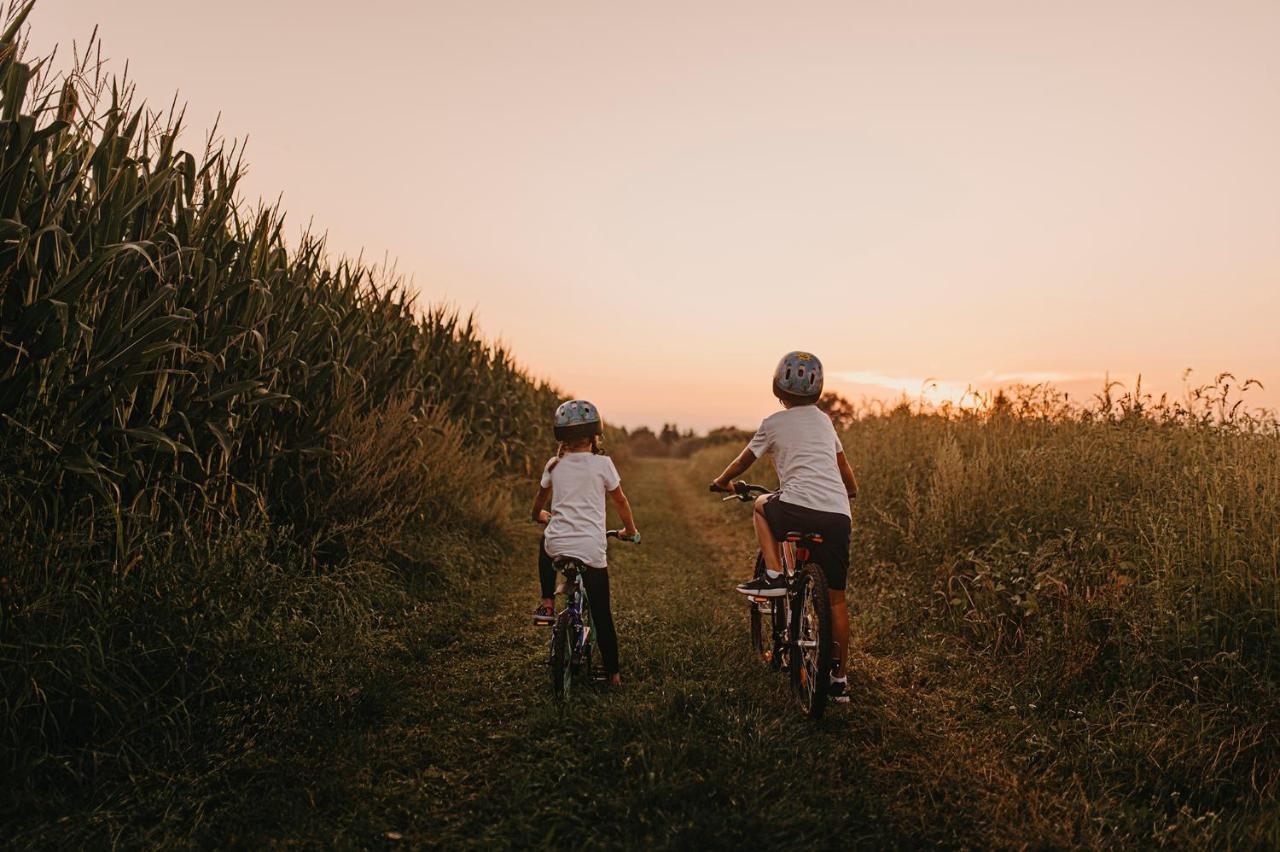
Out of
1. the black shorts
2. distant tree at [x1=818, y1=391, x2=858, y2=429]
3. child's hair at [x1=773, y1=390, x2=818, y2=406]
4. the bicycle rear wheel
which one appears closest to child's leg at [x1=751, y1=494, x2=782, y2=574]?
the black shorts

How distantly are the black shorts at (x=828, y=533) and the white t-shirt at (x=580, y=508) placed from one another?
4.15ft

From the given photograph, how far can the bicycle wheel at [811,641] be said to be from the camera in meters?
4.42

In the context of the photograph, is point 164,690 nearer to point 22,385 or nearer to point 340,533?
point 22,385

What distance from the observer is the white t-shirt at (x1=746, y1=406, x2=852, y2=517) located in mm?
4820

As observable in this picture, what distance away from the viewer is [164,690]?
4.09 metres

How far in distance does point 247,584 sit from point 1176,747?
19.4ft

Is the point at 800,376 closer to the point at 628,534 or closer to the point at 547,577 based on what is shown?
the point at 628,534

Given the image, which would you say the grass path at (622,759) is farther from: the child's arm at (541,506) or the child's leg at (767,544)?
the child's arm at (541,506)

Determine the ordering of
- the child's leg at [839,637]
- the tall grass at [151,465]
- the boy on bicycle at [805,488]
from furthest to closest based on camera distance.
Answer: the boy on bicycle at [805,488], the child's leg at [839,637], the tall grass at [151,465]

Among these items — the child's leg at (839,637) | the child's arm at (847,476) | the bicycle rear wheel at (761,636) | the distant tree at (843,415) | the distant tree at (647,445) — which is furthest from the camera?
the distant tree at (647,445)

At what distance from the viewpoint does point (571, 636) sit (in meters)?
4.95

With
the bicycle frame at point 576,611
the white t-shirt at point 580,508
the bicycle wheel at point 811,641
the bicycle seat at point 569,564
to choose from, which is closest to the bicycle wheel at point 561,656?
the bicycle frame at point 576,611

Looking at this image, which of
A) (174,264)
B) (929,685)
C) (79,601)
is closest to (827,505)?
(929,685)

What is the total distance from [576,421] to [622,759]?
2267mm
